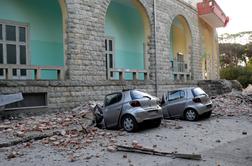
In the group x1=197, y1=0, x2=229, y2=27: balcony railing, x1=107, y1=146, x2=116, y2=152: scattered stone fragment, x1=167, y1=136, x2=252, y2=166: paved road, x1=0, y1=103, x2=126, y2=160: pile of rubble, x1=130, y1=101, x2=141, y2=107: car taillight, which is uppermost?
x1=197, y1=0, x2=229, y2=27: balcony railing

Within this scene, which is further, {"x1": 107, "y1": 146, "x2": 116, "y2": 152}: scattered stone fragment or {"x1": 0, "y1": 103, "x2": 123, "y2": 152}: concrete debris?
{"x1": 0, "y1": 103, "x2": 123, "y2": 152}: concrete debris

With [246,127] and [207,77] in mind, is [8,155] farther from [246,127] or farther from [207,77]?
[207,77]

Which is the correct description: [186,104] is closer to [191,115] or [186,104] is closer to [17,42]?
[191,115]

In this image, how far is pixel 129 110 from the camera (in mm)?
10484

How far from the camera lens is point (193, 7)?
81.2ft

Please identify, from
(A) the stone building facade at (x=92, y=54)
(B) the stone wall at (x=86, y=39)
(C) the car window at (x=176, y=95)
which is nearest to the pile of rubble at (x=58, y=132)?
(A) the stone building facade at (x=92, y=54)

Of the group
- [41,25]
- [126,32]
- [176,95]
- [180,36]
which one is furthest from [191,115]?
[180,36]

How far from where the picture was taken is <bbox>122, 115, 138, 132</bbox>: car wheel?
1034 centimetres

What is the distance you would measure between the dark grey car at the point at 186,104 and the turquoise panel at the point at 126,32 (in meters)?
6.00

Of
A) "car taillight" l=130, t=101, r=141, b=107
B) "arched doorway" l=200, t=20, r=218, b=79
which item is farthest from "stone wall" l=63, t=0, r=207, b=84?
"arched doorway" l=200, t=20, r=218, b=79

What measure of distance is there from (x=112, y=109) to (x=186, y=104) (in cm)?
405

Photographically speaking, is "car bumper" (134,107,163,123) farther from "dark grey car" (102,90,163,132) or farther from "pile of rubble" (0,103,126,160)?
"pile of rubble" (0,103,126,160)

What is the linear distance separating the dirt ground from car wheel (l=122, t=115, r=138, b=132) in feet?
0.74

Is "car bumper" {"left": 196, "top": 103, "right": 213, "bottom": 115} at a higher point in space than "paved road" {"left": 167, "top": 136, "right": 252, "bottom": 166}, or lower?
higher
